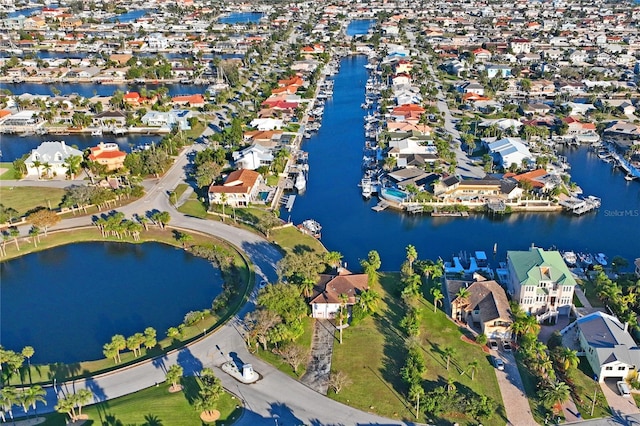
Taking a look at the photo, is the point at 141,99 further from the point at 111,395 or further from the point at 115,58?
the point at 111,395

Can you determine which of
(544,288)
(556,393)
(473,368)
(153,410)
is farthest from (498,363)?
(153,410)

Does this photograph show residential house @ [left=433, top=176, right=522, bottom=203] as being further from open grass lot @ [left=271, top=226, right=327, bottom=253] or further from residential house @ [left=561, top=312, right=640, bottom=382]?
residential house @ [left=561, top=312, right=640, bottom=382]

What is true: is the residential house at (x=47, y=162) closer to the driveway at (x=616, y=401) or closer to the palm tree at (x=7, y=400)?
the palm tree at (x=7, y=400)

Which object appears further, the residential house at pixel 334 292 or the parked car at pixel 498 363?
the residential house at pixel 334 292

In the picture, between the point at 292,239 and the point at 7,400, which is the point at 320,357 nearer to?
the point at 292,239

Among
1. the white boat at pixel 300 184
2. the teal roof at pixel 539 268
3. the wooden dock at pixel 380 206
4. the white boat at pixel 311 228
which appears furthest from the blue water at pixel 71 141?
the teal roof at pixel 539 268

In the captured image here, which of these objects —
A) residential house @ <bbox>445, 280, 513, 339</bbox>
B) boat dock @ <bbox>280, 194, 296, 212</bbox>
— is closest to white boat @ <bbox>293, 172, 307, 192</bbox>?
boat dock @ <bbox>280, 194, 296, 212</bbox>

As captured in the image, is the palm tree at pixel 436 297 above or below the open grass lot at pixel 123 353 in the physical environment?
above
